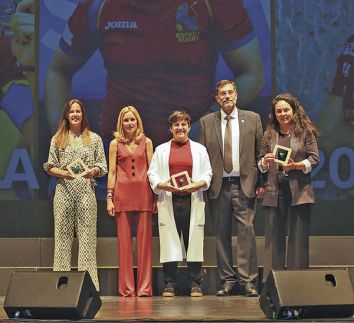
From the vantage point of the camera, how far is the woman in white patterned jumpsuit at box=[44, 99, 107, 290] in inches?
273

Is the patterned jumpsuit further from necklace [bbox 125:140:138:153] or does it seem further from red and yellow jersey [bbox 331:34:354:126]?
red and yellow jersey [bbox 331:34:354:126]

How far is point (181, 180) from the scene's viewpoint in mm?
6699

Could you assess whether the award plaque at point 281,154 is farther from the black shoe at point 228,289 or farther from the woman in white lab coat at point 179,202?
the black shoe at point 228,289

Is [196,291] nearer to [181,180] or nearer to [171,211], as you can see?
[171,211]

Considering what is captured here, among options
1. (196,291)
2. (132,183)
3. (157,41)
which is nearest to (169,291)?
(196,291)

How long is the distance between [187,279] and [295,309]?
2345 millimetres

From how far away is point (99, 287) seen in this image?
7047 millimetres

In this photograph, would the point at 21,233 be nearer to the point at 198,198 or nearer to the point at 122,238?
the point at 122,238

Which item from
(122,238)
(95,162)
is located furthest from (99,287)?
(95,162)

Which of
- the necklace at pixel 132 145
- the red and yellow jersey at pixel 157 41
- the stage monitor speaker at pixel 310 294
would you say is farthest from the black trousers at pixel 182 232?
the stage monitor speaker at pixel 310 294

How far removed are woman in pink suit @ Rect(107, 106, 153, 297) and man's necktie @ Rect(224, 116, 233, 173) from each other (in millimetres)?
741

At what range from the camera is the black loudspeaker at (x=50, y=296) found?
475cm

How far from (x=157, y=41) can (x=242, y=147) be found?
5.89 feet

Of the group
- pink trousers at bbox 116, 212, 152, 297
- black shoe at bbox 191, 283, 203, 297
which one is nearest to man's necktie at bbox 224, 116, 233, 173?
pink trousers at bbox 116, 212, 152, 297
